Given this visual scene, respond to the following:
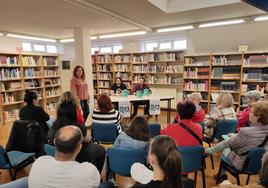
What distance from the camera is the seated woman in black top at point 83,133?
217 cm

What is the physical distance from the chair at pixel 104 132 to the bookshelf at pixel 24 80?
14.0 feet

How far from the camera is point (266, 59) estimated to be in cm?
548

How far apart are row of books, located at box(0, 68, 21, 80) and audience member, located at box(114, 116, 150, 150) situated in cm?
530

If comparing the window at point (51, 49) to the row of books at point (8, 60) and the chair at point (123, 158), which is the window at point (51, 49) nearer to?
the row of books at point (8, 60)

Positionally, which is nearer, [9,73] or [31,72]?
[9,73]

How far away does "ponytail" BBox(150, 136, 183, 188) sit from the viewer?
1164 millimetres

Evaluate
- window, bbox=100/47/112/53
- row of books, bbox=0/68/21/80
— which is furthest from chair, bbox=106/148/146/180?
window, bbox=100/47/112/53

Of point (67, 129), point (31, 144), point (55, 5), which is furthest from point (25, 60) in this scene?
point (67, 129)

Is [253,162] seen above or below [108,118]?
below

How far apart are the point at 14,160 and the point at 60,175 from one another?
159 centimetres

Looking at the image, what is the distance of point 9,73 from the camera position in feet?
20.3

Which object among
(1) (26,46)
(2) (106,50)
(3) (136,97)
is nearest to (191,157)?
(3) (136,97)

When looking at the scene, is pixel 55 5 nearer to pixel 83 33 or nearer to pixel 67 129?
pixel 83 33

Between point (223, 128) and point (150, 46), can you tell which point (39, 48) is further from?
point (223, 128)
